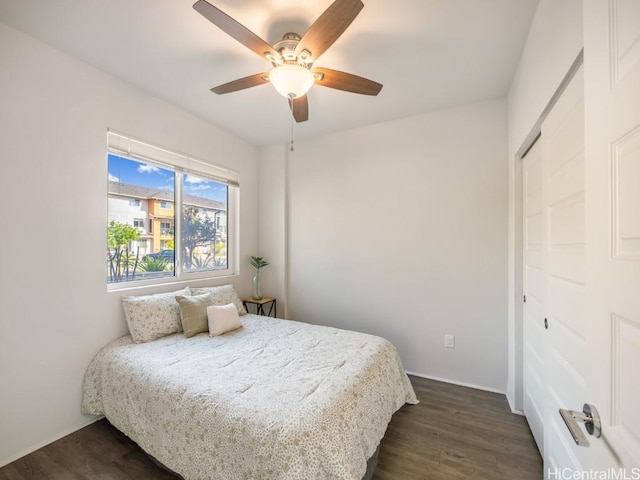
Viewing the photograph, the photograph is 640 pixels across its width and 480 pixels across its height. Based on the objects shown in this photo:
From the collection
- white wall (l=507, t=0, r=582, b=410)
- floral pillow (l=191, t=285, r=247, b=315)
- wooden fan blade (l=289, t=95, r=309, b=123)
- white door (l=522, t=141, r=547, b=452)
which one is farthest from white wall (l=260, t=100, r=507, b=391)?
wooden fan blade (l=289, t=95, r=309, b=123)

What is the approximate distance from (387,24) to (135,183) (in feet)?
7.89

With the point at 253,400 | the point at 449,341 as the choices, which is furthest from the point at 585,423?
the point at 449,341

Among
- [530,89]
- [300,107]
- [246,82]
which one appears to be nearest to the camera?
[530,89]

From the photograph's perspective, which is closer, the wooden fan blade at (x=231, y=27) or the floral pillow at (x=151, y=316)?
the wooden fan blade at (x=231, y=27)

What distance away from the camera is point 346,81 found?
184cm

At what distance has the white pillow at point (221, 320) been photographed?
242 centimetres

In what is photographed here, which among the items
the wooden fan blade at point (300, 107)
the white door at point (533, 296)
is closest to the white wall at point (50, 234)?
the wooden fan blade at point (300, 107)

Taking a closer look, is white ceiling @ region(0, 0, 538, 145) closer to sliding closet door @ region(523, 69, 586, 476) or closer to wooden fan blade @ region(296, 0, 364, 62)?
wooden fan blade @ region(296, 0, 364, 62)

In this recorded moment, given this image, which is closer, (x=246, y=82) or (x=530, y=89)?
(x=530, y=89)

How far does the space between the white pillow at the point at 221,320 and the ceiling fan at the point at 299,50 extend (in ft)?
5.84

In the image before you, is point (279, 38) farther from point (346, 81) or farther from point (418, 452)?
point (418, 452)

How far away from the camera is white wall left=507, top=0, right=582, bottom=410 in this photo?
3.95 feet

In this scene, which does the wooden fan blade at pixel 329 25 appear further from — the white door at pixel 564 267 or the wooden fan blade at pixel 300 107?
the white door at pixel 564 267

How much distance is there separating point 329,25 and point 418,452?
101 inches
